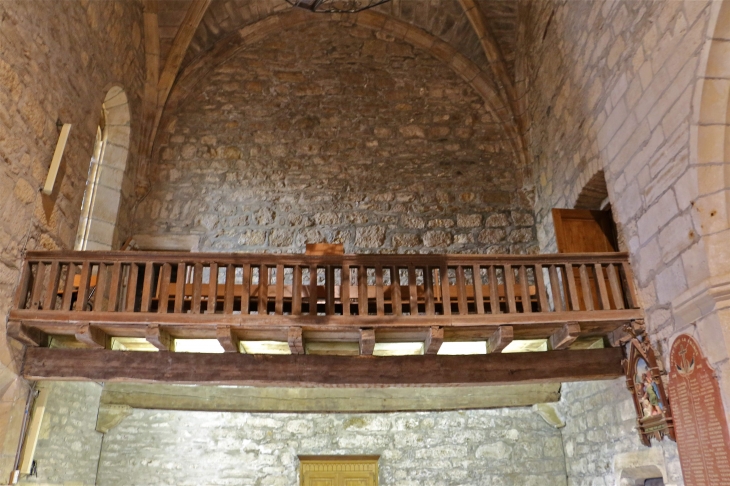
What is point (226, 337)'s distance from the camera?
4.11 m

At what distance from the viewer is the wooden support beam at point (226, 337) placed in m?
4.09

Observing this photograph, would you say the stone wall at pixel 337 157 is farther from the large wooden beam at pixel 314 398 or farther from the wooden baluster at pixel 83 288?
the wooden baluster at pixel 83 288

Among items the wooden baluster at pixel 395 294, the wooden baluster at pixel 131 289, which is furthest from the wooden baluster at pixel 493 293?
the wooden baluster at pixel 131 289

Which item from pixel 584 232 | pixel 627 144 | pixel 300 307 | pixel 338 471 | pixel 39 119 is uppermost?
pixel 39 119

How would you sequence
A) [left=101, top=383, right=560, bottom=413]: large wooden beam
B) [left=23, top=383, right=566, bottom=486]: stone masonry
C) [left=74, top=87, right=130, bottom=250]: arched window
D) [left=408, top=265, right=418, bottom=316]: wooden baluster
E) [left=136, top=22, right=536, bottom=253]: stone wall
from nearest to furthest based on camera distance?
[left=408, top=265, right=418, bottom=316]: wooden baluster < [left=101, top=383, right=560, bottom=413]: large wooden beam < [left=23, top=383, right=566, bottom=486]: stone masonry < [left=74, top=87, right=130, bottom=250]: arched window < [left=136, top=22, right=536, bottom=253]: stone wall

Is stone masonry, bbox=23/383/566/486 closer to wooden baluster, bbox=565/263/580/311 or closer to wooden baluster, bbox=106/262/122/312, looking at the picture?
wooden baluster, bbox=106/262/122/312

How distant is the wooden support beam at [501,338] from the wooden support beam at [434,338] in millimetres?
430

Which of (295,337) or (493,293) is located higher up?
(493,293)

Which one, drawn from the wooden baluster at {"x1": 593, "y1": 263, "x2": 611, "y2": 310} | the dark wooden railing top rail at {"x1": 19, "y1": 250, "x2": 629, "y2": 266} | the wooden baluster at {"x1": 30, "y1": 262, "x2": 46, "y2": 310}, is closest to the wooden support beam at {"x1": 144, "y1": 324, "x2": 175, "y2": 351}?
the dark wooden railing top rail at {"x1": 19, "y1": 250, "x2": 629, "y2": 266}

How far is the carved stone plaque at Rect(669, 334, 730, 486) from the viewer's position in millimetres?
3150

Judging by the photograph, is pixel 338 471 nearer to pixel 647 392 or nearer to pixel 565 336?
pixel 565 336

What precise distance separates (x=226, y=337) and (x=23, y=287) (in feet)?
5.05

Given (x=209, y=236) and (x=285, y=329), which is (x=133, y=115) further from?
(x=285, y=329)

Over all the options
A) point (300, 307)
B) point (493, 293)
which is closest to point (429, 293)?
point (493, 293)
